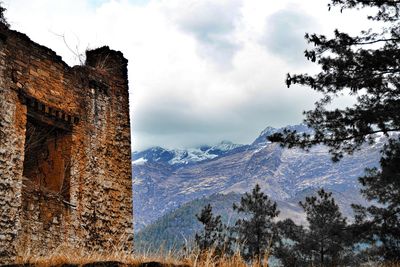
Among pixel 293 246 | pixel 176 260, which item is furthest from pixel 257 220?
pixel 176 260

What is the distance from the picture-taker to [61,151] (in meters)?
11.0

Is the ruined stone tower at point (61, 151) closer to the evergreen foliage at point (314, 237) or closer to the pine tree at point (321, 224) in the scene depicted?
the evergreen foliage at point (314, 237)

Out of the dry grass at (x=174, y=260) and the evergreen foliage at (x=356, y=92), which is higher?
the evergreen foliage at (x=356, y=92)

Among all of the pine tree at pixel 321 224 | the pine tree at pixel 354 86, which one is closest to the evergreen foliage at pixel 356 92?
the pine tree at pixel 354 86

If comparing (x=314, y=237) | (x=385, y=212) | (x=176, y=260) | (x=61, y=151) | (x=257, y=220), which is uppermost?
(x=61, y=151)

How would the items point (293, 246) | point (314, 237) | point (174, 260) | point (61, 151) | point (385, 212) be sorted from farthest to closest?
point (293, 246)
point (314, 237)
point (385, 212)
point (61, 151)
point (174, 260)

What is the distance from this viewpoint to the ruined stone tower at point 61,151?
9.47m

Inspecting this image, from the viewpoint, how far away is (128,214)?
39.5ft

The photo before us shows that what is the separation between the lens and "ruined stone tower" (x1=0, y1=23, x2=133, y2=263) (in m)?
9.47

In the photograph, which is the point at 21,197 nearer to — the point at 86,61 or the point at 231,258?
the point at 86,61

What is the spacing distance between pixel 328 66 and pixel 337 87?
0.55 meters

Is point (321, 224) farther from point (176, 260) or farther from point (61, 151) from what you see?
point (176, 260)

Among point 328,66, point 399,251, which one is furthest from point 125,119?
point 399,251

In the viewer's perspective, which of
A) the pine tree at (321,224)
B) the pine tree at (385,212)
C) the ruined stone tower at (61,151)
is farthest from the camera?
the pine tree at (321,224)
